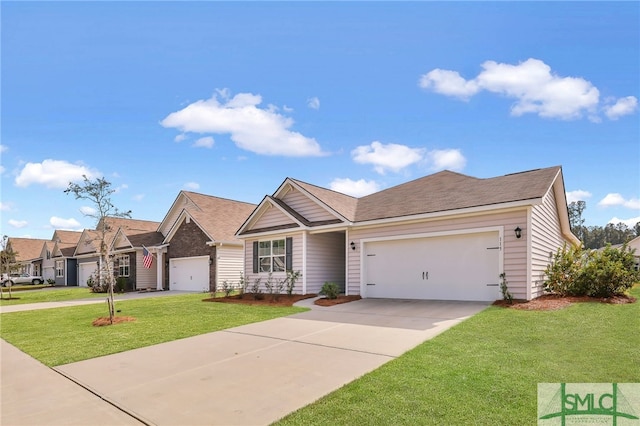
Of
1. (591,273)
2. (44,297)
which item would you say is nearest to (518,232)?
(591,273)

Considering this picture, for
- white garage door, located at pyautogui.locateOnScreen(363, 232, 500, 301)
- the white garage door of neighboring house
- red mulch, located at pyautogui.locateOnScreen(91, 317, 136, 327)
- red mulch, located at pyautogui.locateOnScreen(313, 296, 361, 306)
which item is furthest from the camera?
the white garage door of neighboring house

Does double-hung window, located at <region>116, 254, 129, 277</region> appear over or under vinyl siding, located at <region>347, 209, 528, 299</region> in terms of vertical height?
under

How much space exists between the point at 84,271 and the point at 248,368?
121 feet

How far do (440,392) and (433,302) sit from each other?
8177 mm

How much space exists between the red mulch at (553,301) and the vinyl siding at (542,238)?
50cm

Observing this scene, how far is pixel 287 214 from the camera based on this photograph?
55.0 feet

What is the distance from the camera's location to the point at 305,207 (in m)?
16.9

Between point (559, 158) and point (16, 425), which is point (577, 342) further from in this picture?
point (559, 158)

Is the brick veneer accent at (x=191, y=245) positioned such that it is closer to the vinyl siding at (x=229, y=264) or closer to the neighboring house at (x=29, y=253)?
the vinyl siding at (x=229, y=264)

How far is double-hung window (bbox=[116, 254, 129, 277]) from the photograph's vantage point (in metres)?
28.4

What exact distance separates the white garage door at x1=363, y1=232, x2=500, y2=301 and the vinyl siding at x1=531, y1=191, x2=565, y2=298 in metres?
0.99

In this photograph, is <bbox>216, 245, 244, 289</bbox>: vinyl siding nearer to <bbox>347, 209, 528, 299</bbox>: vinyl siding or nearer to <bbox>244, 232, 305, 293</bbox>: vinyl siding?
<bbox>244, 232, 305, 293</bbox>: vinyl siding

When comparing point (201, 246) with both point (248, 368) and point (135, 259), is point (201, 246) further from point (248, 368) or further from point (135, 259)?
point (248, 368)

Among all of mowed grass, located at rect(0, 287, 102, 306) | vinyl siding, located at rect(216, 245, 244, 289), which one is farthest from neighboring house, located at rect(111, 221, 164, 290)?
vinyl siding, located at rect(216, 245, 244, 289)
